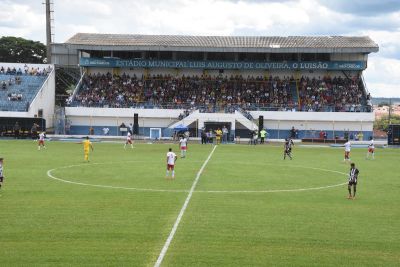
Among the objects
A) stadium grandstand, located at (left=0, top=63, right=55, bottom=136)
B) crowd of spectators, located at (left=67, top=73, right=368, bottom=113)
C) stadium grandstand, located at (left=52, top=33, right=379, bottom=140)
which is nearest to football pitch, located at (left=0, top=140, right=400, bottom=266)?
stadium grandstand, located at (left=0, top=63, right=55, bottom=136)

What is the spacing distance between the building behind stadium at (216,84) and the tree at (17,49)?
805 inches

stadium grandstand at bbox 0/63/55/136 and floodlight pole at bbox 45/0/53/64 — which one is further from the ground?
floodlight pole at bbox 45/0/53/64

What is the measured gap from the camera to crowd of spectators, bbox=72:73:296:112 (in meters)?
72.4

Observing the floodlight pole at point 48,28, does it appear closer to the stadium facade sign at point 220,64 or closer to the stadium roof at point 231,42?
the stadium roof at point 231,42

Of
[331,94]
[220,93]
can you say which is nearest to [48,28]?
[220,93]

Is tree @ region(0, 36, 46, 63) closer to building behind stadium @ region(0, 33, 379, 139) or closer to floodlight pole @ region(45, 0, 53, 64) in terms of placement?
floodlight pole @ region(45, 0, 53, 64)

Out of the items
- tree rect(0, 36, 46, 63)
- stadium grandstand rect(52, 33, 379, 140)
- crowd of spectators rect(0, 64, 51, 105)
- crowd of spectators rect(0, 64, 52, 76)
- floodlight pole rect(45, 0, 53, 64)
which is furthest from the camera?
tree rect(0, 36, 46, 63)

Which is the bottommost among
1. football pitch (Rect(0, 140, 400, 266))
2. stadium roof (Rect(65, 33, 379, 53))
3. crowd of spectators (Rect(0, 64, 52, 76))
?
football pitch (Rect(0, 140, 400, 266))

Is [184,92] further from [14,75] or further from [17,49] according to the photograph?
[17,49]

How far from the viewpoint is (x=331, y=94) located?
245ft

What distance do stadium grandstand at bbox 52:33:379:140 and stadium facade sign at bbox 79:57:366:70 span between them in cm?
14

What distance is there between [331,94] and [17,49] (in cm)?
5700

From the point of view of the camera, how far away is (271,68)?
255ft

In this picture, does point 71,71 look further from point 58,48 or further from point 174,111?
point 174,111
